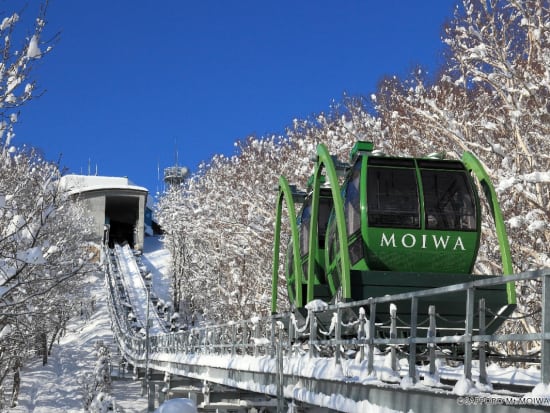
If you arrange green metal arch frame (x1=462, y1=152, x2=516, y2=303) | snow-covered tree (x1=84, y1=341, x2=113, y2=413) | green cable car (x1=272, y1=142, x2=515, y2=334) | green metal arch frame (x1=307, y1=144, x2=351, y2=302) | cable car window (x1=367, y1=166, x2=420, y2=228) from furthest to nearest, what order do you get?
snow-covered tree (x1=84, y1=341, x2=113, y2=413), cable car window (x1=367, y1=166, x2=420, y2=228), green cable car (x1=272, y1=142, x2=515, y2=334), green metal arch frame (x1=307, y1=144, x2=351, y2=302), green metal arch frame (x1=462, y1=152, x2=516, y2=303)

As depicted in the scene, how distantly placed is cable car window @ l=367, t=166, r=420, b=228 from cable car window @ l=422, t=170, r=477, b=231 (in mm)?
234

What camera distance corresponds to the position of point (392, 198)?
12.6 metres

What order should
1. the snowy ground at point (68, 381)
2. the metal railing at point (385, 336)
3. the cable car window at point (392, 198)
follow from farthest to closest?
1. the snowy ground at point (68, 381)
2. the cable car window at point (392, 198)
3. the metal railing at point (385, 336)

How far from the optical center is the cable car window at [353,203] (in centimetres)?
1263

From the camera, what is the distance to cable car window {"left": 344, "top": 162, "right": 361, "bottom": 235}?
12.6 meters

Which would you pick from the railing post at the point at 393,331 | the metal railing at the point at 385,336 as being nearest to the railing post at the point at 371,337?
the metal railing at the point at 385,336

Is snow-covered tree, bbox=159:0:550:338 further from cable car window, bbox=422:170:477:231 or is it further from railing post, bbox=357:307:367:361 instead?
railing post, bbox=357:307:367:361

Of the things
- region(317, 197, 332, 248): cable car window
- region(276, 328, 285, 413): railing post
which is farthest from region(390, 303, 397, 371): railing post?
region(317, 197, 332, 248): cable car window

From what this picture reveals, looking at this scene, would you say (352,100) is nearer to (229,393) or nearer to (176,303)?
(229,393)

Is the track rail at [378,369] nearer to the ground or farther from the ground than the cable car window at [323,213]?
nearer to the ground

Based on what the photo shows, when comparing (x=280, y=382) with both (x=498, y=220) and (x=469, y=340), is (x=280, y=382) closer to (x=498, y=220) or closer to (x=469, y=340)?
(x=498, y=220)

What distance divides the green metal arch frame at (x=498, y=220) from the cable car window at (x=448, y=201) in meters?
0.31

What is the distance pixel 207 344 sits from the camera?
23.9m

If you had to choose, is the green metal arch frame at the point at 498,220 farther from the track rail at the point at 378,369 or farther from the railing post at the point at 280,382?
the railing post at the point at 280,382
